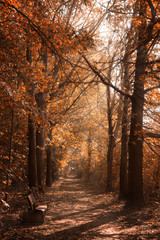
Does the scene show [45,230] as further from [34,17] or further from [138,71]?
[138,71]

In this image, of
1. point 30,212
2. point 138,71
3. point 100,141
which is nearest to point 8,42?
point 30,212

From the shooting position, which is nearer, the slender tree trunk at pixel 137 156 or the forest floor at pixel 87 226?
the forest floor at pixel 87 226

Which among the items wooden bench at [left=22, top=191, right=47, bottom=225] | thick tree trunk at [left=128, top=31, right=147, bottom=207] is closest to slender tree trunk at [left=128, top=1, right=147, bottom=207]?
thick tree trunk at [left=128, top=31, right=147, bottom=207]

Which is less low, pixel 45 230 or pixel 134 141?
pixel 134 141

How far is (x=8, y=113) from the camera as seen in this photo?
1173 centimetres

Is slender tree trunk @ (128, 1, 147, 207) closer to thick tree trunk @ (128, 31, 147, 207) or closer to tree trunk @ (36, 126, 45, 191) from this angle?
thick tree trunk @ (128, 31, 147, 207)

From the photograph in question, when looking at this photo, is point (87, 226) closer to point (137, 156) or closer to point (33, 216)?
point (33, 216)

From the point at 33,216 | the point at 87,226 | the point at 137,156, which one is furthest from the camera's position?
the point at 137,156

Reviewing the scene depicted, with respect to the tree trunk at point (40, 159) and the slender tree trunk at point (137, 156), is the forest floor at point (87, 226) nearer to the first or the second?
the slender tree trunk at point (137, 156)

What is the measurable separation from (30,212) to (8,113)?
6.29 metres

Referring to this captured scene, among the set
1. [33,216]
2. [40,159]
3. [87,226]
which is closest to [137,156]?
[87,226]

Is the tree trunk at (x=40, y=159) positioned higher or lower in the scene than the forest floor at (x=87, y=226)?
higher

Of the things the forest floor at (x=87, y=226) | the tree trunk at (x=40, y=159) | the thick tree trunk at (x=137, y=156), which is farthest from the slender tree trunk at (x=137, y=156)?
the tree trunk at (x=40, y=159)

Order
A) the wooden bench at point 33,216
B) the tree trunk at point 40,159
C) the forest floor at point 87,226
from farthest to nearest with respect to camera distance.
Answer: the tree trunk at point 40,159, the wooden bench at point 33,216, the forest floor at point 87,226
